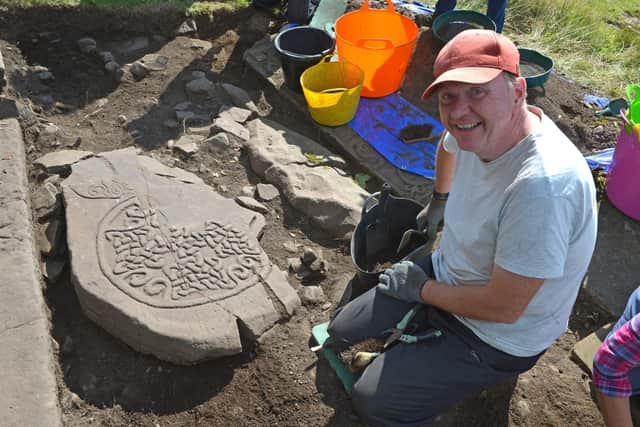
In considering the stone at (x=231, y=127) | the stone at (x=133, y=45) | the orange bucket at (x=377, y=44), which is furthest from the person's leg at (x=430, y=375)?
the stone at (x=133, y=45)

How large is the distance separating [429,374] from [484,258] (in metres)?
0.49

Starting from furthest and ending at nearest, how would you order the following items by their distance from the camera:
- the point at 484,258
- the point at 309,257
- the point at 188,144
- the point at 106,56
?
1. the point at 106,56
2. the point at 188,144
3. the point at 309,257
4. the point at 484,258

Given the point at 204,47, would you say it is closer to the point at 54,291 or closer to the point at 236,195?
the point at 236,195

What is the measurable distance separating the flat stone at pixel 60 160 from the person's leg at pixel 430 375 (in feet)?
6.86

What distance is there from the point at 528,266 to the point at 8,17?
168 inches

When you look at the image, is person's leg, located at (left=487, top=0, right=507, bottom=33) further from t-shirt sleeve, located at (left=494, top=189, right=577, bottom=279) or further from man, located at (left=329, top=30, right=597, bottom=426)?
t-shirt sleeve, located at (left=494, top=189, right=577, bottom=279)

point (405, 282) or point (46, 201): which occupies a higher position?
point (405, 282)

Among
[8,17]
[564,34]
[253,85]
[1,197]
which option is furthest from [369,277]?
[564,34]

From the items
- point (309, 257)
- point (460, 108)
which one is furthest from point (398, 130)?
point (460, 108)

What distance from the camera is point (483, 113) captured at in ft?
5.56

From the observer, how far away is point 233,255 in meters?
2.76

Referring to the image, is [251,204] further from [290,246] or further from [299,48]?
[299,48]

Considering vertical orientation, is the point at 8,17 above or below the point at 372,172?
above

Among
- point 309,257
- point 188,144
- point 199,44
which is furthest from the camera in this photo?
point 199,44
